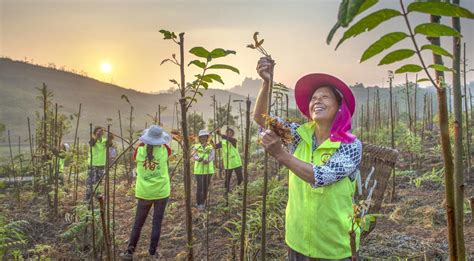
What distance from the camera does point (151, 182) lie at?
142 inches

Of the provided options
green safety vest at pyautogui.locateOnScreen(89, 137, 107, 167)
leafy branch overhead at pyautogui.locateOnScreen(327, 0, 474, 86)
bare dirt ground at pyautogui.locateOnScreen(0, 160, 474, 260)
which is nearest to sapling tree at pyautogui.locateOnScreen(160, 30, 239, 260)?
leafy branch overhead at pyautogui.locateOnScreen(327, 0, 474, 86)

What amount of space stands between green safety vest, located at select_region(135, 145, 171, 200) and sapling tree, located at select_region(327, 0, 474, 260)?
3245 millimetres

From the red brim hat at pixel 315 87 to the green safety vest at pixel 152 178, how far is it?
6.91 feet

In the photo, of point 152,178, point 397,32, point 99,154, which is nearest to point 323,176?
point 397,32

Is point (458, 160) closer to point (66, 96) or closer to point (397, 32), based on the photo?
point (397, 32)

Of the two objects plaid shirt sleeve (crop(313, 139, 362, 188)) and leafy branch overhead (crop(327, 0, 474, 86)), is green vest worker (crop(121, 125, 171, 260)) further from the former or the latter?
leafy branch overhead (crop(327, 0, 474, 86))

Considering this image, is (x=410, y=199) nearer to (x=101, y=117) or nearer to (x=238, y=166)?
(x=238, y=166)

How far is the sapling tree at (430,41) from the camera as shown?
0.39 metres

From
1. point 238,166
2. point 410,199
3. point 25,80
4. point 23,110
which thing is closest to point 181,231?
point 238,166

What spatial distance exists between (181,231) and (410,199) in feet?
10.7

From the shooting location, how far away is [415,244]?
325 cm

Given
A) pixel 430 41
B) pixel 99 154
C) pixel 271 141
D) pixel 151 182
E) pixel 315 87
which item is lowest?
pixel 151 182

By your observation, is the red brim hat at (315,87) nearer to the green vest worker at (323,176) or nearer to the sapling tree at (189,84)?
the green vest worker at (323,176)

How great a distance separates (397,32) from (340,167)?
3.43 ft
